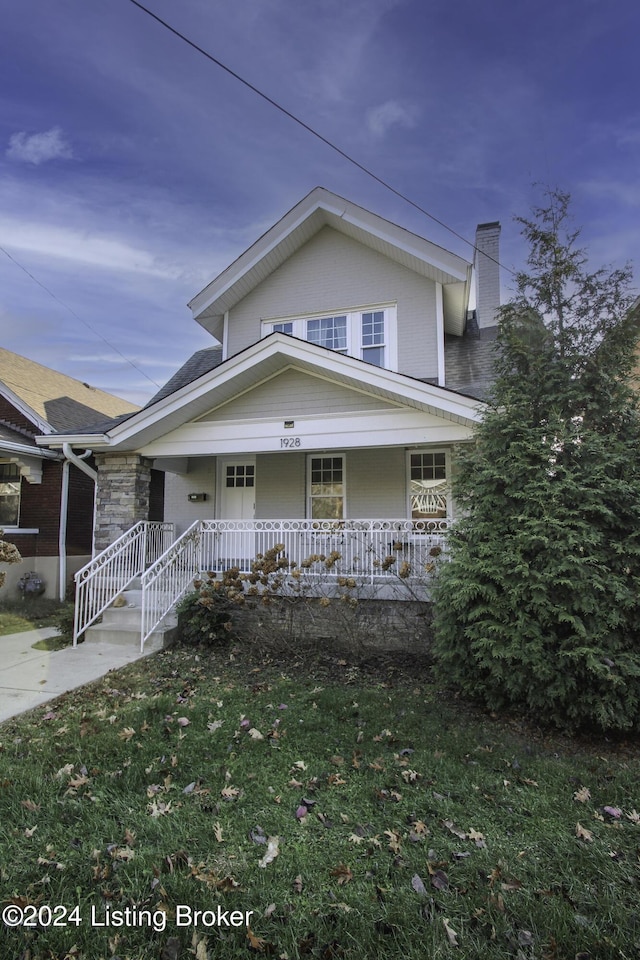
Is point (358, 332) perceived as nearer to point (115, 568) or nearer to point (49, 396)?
point (115, 568)

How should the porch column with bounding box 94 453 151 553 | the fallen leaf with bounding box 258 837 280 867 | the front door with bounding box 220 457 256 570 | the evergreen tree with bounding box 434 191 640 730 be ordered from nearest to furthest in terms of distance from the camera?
1. the fallen leaf with bounding box 258 837 280 867
2. the evergreen tree with bounding box 434 191 640 730
3. the porch column with bounding box 94 453 151 553
4. the front door with bounding box 220 457 256 570

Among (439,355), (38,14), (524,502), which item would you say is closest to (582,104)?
(439,355)

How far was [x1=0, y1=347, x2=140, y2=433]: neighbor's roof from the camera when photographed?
12853 mm

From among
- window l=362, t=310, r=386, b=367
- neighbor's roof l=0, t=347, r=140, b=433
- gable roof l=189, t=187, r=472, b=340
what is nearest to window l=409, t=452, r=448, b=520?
window l=362, t=310, r=386, b=367

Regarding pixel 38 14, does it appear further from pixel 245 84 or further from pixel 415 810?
pixel 415 810

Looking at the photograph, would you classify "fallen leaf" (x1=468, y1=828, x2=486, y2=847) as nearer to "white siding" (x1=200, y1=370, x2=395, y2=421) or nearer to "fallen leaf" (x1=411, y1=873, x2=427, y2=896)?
"fallen leaf" (x1=411, y1=873, x2=427, y2=896)

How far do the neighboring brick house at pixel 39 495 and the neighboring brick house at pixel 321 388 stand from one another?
290cm

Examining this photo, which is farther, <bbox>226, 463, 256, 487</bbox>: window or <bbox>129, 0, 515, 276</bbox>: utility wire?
<bbox>226, 463, 256, 487</bbox>: window

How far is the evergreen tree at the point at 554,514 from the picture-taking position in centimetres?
416

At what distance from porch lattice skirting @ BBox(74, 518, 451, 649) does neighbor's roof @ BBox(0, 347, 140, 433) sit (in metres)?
4.54

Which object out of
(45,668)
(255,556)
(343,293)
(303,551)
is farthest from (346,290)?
(45,668)

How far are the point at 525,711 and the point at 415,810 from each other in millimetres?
1902

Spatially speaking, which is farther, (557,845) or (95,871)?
(557,845)

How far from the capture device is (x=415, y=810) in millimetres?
3139
